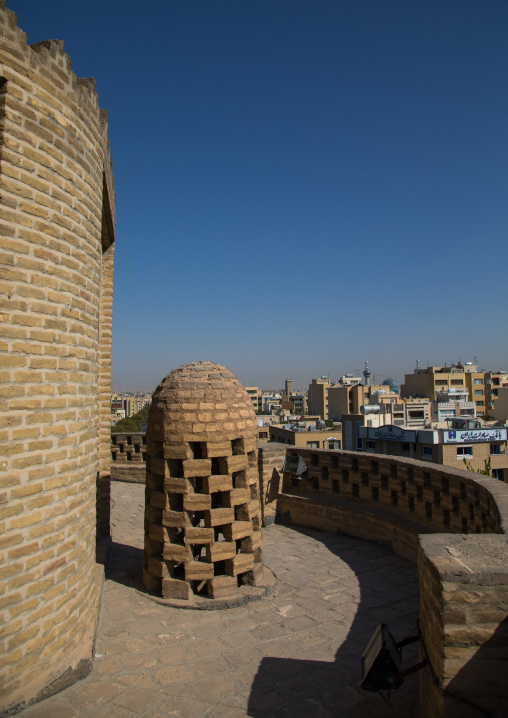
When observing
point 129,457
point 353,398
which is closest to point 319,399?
point 353,398

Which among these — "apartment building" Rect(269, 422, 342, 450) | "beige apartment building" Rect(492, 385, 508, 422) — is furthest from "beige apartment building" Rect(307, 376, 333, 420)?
"apartment building" Rect(269, 422, 342, 450)

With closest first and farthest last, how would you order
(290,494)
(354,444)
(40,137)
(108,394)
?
1. (40,137)
2. (108,394)
3. (290,494)
4. (354,444)

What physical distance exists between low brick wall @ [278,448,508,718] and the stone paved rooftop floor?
68 centimetres

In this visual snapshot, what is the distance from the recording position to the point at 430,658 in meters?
2.93

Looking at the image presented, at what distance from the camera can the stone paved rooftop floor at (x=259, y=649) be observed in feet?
11.6

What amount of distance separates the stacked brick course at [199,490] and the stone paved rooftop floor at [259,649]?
14.3 inches

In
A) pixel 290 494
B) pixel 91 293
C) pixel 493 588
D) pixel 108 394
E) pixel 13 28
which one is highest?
pixel 13 28

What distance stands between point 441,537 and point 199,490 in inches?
113

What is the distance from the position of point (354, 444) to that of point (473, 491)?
37760 mm

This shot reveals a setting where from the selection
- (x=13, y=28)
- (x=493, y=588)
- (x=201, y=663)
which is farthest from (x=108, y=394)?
(x=493, y=588)

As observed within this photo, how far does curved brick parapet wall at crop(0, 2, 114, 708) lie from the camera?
10.8ft

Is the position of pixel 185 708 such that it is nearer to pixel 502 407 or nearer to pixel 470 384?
pixel 502 407

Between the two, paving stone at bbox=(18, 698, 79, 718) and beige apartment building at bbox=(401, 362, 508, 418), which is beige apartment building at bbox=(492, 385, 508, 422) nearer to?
beige apartment building at bbox=(401, 362, 508, 418)

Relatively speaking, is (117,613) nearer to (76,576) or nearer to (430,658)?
(76,576)
